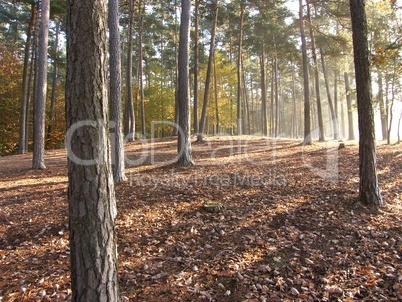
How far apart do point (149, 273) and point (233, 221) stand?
212 centimetres

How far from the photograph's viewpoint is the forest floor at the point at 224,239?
134 inches

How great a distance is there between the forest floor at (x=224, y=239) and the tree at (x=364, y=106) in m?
0.41

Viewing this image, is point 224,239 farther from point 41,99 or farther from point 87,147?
point 41,99

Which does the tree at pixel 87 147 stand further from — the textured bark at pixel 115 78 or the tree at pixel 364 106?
the tree at pixel 364 106

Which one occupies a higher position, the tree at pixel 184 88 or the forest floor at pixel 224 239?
the tree at pixel 184 88

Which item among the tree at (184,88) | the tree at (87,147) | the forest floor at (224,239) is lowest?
the forest floor at (224,239)

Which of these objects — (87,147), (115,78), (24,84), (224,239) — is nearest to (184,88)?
(115,78)

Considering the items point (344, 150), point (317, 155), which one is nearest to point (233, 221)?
point (317, 155)

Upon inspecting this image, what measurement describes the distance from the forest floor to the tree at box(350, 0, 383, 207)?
1.34 ft

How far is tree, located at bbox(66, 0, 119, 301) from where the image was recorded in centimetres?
225

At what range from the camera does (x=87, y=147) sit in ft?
7.55

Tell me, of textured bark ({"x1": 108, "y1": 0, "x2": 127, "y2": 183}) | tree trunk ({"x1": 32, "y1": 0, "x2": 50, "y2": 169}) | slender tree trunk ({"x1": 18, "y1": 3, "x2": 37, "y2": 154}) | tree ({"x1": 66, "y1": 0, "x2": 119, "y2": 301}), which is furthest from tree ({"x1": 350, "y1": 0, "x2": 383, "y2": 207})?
slender tree trunk ({"x1": 18, "y1": 3, "x2": 37, "y2": 154})

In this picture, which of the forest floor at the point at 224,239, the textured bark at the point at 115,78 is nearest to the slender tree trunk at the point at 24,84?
the forest floor at the point at 224,239

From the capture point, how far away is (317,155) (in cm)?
1206
